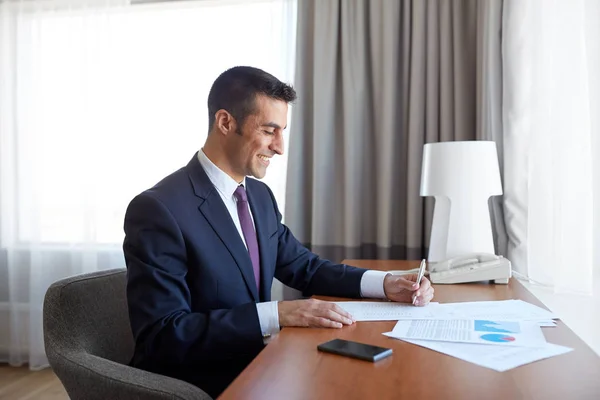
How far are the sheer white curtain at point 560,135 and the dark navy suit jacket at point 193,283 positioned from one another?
653mm

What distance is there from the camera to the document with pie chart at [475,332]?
1.13 meters

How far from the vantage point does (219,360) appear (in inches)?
52.0

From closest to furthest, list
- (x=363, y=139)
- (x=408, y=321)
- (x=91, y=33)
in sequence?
(x=408, y=321)
(x=363, y=139)
(x=91, y=33)

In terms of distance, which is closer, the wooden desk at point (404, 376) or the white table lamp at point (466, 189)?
→ the wooden desk at point (404, 376)

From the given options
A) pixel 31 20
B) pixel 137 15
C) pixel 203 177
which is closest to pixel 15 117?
pixel 31 20

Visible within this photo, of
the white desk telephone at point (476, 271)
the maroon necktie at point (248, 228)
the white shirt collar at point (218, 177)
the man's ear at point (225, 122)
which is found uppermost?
the man's ear at point (225, 122)

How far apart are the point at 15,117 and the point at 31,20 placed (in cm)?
61

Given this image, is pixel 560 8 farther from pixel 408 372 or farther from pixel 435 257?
pixel 408 372

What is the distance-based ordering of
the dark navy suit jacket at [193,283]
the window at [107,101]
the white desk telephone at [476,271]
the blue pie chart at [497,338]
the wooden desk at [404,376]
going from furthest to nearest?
the window at [107,101], the white desk telephone at [476,271], the dark navy suit jacket at [193,283], the blue pie chart at [497,338], the wooden desk at [404,376]

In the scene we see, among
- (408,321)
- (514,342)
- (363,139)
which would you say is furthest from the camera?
(363,139)

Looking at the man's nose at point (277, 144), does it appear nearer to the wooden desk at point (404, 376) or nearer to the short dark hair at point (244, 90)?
the short dark hair at point (244, 90)

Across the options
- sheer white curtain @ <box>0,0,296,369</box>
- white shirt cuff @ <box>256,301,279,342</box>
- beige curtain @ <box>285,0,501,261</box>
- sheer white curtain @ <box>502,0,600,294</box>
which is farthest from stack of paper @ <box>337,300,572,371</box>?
sheer white curtain @ <box>0,0,296,369</box>

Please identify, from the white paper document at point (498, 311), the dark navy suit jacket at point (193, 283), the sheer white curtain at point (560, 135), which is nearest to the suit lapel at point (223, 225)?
the dark navy suit jacket at point (193, 283)

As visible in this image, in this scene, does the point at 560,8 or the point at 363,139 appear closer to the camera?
the point at 560,8
